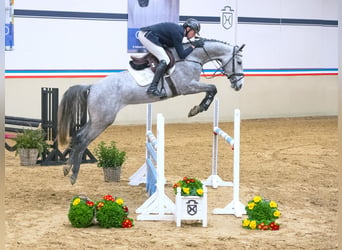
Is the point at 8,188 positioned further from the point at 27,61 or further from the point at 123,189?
the point at 27,61

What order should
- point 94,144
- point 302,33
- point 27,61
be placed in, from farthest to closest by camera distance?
point 302,33
point 27,61
point 94,144

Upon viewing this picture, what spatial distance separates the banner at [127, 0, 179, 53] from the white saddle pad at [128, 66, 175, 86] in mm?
6144

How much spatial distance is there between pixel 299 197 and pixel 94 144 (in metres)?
4.62

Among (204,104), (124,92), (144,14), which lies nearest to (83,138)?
(124,92)

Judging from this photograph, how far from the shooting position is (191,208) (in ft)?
16.1

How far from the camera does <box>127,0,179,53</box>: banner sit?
1183 cm

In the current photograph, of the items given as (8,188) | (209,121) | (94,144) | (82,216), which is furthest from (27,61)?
(82,216)

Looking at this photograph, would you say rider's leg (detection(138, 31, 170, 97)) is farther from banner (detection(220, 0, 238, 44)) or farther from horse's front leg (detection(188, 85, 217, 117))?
banner (detection(220, 0, 238, 44))

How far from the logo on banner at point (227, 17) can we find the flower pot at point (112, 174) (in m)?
6.44

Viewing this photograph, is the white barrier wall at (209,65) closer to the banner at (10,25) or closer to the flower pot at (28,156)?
the banner at (10,25)

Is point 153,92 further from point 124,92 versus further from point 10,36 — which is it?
point 10,36

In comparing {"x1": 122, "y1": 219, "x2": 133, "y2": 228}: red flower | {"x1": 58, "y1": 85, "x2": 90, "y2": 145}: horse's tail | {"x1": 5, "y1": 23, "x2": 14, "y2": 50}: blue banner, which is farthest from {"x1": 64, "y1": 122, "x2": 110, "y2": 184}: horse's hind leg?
{"x1": 5, "y1": 23, "x2": 14, "y2": 50}: blue banner

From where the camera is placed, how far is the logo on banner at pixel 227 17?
497 inches

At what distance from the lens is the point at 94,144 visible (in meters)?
10.1
